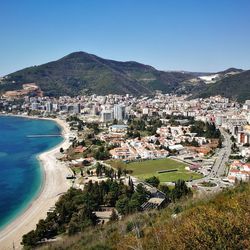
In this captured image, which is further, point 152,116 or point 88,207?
point 152,116

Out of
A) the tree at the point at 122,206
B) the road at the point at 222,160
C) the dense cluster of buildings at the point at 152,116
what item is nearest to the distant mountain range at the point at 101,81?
the dense cluster of buildings at the point at 152,116

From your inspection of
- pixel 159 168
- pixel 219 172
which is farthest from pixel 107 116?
pixel 219 172

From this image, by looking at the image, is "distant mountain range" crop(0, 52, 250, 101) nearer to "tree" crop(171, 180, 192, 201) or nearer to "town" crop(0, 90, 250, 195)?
"town" crop(0, 90, 250, 195)

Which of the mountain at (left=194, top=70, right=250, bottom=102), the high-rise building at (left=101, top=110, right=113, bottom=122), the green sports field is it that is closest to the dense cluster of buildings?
the high-rise building at (left=101, top=110, right=113, bottom=122)

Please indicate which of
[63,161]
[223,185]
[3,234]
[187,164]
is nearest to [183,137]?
[187,164]

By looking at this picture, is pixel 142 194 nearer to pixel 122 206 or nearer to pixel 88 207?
pixel 122 206
